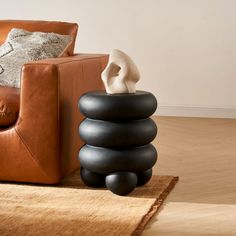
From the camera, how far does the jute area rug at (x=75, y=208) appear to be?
9.74 ft

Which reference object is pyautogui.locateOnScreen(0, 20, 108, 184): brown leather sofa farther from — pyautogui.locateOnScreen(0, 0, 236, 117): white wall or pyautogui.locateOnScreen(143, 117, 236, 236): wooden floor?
pyautogui.locateOnScreen(0, 0, 236, 117): white wall

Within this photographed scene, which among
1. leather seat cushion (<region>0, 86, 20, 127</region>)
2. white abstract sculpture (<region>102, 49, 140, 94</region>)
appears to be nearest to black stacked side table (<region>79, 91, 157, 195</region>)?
white abstract sculpture (<region>102, 49, 140, 94</region>)

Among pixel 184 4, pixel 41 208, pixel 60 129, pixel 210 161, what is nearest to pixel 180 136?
pixel 210 161

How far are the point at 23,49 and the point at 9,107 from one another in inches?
20.6

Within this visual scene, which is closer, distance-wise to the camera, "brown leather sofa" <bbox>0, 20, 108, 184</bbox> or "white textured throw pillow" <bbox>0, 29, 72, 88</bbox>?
"brown leather sofa" <bbox>0, 20, 108, 184</bbox>

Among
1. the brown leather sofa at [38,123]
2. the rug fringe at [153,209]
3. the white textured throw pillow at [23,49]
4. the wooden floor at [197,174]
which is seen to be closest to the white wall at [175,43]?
the wooden floor at [197,174]

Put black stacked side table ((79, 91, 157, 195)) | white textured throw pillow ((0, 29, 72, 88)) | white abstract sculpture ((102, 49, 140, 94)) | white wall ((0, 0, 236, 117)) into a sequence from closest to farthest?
black stacked side table ((79, 91, 157, 195)), white abstract sculpture ((102, 49, 140, 94)), white textured throw pillow ((0, 29, 72, 88)), white wall ((0, 0, 236, 117))

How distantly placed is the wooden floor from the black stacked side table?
0.25m

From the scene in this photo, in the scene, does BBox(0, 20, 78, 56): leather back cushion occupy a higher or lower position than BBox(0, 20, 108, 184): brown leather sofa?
higher

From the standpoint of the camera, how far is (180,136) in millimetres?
5309

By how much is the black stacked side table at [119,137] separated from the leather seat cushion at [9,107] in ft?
1.27

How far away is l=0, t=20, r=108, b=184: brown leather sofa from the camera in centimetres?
363

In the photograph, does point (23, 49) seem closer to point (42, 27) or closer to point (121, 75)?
point (42, 27)

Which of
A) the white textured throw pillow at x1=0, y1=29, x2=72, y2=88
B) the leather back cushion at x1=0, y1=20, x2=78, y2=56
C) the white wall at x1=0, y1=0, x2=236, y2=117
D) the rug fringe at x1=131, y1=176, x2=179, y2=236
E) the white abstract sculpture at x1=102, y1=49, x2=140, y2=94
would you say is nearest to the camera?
the rug fringe at x1=131, y1=176, x2=179, y2=236
